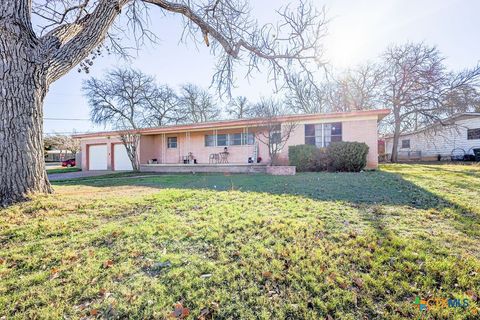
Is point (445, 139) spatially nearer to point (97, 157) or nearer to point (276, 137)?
point (276, 137)

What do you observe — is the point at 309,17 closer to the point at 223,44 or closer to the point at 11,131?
the point at 223,44

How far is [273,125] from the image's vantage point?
441 inches

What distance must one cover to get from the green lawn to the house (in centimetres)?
768

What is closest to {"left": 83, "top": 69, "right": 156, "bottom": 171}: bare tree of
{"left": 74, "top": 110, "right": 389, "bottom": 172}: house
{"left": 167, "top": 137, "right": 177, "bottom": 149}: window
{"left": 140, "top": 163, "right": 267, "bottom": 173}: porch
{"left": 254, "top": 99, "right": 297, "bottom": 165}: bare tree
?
{"left": 74, "top": 110, "right": 389, "bottom": 172}: house

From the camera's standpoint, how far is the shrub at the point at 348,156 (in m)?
10.5

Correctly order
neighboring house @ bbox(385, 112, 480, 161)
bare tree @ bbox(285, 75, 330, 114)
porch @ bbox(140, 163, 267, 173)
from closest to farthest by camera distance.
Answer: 1. bare tree @ bbox(285, 75, 330, 114)
2. porch @ bbox(140, 163, 267, 173)
3. neighboring house @ bbox(385, 112, 480, 161)

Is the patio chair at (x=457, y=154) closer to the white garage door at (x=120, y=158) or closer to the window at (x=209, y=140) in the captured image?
the window at (x=209, y=140)

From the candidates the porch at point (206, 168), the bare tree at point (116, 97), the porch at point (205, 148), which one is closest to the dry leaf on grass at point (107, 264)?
the porch at point (206, 168)

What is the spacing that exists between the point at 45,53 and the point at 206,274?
5.46 meters

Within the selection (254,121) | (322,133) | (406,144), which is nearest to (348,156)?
(322,133)

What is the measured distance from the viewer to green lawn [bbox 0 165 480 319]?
6.43ft

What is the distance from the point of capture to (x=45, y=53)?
4699 millimetres

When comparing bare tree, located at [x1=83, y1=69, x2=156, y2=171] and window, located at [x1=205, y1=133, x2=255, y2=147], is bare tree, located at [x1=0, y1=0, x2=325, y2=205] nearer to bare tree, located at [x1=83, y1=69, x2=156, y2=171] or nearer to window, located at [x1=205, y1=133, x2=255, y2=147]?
window, located at [x1=205, y1=133, x2=255, y2=147]

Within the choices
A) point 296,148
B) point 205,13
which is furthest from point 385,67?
point 205,13
